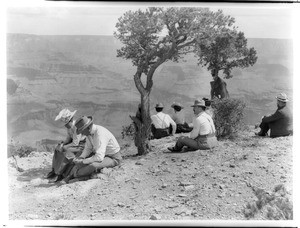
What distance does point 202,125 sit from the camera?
419 inches

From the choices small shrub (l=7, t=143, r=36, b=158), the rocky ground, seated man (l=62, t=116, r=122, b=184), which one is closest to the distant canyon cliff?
small shrub (l=7, t=143, r=36, b=158)

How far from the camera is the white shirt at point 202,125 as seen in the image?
10648mm

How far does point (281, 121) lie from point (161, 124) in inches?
102

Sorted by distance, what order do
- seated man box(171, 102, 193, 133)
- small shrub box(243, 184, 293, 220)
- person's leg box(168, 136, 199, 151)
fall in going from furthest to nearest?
seated man box(171, 102, 193, 133) < person's leg box(168, 136, 199, 151) < small shrub box(243, 184, 293, 220)

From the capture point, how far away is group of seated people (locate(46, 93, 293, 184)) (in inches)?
405

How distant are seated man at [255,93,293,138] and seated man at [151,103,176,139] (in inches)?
79.0

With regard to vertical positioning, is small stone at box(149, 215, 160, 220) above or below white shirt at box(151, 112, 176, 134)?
below

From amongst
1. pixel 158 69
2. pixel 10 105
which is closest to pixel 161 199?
pixel 158 69

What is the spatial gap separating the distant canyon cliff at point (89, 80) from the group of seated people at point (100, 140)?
29cm

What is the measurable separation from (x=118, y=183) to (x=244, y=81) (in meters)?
3.44

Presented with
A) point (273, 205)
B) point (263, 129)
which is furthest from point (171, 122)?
point (273, 205)

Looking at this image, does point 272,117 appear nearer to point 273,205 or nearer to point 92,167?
point 273,205

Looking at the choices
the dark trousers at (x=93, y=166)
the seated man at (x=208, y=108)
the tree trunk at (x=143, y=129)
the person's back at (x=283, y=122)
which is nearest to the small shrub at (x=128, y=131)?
the tree trunk at (x=143, y=129)

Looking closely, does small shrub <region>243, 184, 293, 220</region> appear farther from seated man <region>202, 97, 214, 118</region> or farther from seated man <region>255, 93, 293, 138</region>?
seated man <region>202, 97, 214, 118</region>
